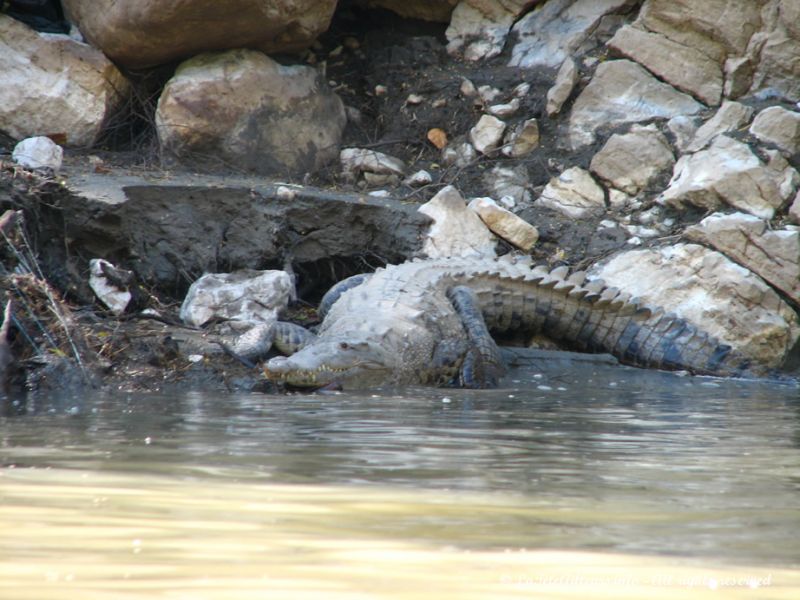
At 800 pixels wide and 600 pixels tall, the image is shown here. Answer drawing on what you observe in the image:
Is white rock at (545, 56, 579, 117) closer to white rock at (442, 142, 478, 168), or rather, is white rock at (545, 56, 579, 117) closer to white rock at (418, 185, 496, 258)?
white rock at (442, 142, 478, 168)

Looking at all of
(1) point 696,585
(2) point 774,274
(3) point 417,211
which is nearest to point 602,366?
(2) point 774,274

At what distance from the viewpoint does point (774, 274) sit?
7.97 metres

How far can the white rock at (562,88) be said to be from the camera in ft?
32.6

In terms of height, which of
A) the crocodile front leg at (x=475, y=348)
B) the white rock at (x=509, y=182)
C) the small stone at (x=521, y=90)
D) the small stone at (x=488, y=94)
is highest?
the small stone at (x=521, y=90)

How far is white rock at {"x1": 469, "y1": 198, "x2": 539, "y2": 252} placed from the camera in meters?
8.84

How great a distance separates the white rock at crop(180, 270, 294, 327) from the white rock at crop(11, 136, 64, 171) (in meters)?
1.68

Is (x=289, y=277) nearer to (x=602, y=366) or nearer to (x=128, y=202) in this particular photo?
(x=128, y=202)

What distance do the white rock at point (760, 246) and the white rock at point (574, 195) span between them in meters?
1.28

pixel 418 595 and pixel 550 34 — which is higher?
pixel 418 595

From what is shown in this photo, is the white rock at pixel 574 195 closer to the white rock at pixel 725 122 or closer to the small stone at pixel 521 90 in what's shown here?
the white rock at pixel 725 122

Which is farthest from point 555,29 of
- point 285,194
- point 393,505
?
point 393,505

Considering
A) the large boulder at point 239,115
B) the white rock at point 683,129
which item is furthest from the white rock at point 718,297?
the large boulder at point 239,115

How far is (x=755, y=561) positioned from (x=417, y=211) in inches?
276

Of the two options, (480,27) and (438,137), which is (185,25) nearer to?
(438,137)
